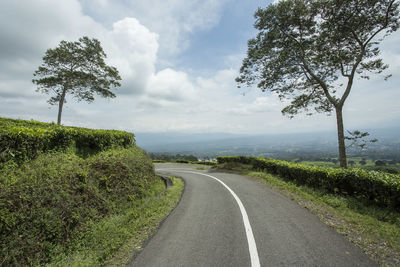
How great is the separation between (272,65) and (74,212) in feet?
52.5

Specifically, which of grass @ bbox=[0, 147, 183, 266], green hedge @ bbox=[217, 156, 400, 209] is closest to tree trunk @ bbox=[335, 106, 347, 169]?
green hedge @ bbox=[217, 156, 400, 209]

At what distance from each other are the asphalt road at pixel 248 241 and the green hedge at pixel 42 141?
17.0 feet

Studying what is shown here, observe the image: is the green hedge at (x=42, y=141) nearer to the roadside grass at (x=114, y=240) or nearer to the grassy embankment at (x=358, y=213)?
the roadside grass at (x=114, y=240)

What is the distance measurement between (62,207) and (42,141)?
9.65 ft

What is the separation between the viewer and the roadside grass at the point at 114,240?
3674 millimetres

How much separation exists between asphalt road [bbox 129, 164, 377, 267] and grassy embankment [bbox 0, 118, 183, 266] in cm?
76

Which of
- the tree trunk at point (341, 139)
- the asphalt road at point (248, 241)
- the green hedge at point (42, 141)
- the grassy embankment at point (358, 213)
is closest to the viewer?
the asphalt road at point (248, 241)

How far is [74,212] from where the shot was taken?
500 cm

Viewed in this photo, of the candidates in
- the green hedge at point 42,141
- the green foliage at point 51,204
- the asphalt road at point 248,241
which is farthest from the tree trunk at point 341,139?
the green hedge at point 42,141

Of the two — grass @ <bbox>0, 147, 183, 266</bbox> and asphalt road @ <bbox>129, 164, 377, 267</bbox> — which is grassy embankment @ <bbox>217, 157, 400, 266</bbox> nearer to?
asphalt road @ <bbox>129, 164, 377, 267</bbox>

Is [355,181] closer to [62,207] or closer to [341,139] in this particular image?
[341,139]

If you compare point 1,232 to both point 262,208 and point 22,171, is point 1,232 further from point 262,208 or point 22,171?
point 262,208

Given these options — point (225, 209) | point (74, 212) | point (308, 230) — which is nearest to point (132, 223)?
point (74, 212)

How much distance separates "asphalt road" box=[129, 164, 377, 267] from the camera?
3.30m
